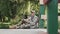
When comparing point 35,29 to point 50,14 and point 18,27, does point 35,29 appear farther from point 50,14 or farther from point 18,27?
point 50,14

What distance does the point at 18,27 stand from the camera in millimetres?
877

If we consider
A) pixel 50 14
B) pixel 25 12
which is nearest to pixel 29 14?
pixel 25 12

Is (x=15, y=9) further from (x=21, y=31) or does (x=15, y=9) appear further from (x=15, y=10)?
(x=21, y=31)

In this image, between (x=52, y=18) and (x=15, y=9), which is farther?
(x=15, y=9)

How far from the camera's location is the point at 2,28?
0.90m

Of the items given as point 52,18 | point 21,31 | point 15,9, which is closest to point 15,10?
point 15,9

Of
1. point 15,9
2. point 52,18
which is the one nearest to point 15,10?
point 15,9

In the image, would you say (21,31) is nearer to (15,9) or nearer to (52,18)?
(15,9)

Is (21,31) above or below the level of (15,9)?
below

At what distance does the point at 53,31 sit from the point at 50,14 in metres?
0.06

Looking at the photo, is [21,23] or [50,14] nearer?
[50,14]

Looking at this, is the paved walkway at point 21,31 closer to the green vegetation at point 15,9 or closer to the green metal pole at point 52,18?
the green vegetation at point 15,9

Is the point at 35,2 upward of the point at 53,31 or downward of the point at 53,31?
upward

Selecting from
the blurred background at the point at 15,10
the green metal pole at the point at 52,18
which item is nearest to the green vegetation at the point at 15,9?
the blurred background at the point at 15,10
